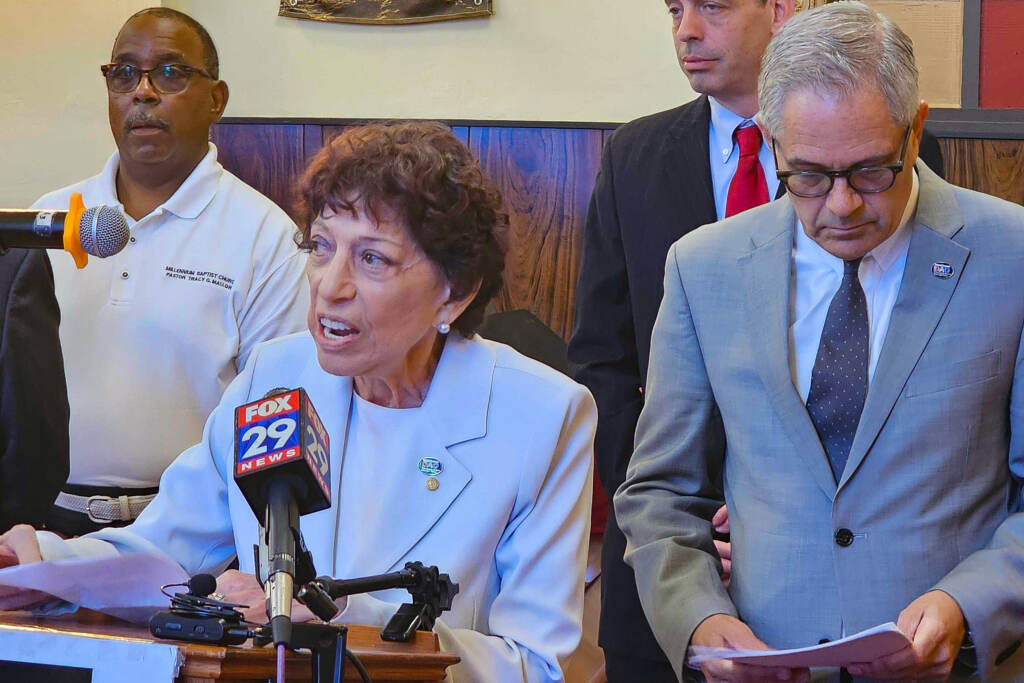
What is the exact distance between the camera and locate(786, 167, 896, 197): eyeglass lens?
196 centimetres

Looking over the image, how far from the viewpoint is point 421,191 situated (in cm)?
227

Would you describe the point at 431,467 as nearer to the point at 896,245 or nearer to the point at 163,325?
the point at 896,245

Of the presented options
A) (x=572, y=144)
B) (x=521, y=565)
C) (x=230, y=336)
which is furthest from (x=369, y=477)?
(x=572, y=144)

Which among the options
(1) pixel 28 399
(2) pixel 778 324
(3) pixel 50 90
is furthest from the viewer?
(3) pixel 50 90

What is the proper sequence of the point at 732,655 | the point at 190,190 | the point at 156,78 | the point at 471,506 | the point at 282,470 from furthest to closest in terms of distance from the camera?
the point at 156,78
the point at 190,190
the point at 471,506
the point at 732,655
the point at 282,470

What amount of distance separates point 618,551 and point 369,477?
0.79m

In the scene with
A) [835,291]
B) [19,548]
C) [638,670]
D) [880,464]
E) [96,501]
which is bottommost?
[638,670]

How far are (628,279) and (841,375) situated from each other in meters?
0.99

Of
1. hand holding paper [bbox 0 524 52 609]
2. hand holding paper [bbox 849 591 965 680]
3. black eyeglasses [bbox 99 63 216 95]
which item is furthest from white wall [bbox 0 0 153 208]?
hand holding paper [bbox 849 591 965 680]

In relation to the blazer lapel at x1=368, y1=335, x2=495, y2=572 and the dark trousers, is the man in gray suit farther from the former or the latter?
the dark trousers

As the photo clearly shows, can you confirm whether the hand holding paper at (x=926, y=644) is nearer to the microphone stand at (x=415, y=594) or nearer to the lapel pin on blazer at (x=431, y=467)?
the microphone stand at (x=415, y=594)

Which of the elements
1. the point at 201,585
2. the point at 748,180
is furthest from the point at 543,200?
the point at 201,585

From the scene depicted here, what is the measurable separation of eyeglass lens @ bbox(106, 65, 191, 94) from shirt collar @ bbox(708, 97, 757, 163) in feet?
5.26

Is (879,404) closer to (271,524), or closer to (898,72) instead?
(898,72)
